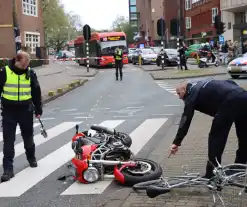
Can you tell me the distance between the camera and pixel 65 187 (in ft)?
20.5

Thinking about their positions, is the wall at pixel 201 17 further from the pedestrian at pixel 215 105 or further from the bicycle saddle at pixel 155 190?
the bicycle saddle at pixel 155 190

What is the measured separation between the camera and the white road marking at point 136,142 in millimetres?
5994

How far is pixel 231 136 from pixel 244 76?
1533cm

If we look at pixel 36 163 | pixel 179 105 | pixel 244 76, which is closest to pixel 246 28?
pixel 244 76

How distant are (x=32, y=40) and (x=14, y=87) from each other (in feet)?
136

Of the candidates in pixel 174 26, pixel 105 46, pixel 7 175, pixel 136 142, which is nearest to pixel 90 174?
pixel 7 175

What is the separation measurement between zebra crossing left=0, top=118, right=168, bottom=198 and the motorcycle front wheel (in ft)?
0.84

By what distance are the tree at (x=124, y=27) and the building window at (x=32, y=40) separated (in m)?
71.3

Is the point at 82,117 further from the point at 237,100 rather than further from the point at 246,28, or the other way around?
the point at 246,28

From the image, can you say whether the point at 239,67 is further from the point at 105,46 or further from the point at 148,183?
the point at 105,46

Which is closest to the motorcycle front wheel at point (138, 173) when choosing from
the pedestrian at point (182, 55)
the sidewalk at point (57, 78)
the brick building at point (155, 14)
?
the sidewalk at point (57, 78)

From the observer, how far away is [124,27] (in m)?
126

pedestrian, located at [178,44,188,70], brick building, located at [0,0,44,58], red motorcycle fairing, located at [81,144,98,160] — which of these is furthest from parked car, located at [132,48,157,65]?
red motorcycle fairing, located at [81,144,98,160]

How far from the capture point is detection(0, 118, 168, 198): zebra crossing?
6.11 meters
